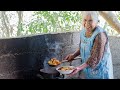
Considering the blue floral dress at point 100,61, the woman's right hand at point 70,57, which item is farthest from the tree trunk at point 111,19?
the woman's right hand at point 70,57

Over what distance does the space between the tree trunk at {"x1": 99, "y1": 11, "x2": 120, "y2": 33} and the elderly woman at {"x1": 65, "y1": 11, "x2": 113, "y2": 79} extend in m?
0.16

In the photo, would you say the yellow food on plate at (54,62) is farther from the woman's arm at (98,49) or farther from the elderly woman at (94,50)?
the woman's arm at (98,49)

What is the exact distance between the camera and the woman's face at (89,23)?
9.82 ft

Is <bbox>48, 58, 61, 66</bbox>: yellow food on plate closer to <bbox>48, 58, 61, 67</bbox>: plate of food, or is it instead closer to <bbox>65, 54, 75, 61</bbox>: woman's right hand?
<bbox>48, 58, 61, 67</bbox>: plate of food

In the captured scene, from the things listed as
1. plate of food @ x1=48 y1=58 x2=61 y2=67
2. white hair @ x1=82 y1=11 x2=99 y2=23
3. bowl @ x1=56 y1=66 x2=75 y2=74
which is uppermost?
white hair @ x1=82 y1=11 x2=99 y2=23

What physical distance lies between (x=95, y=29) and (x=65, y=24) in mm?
469

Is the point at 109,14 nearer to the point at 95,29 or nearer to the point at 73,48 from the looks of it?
the point at 95,29

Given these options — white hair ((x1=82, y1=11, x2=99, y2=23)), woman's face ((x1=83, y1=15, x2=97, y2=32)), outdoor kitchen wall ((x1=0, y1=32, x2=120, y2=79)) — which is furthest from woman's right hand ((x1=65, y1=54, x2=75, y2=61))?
white hair ((x1=82, y1=11, x2=99, y2=23))

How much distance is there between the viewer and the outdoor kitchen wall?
3.10 metres

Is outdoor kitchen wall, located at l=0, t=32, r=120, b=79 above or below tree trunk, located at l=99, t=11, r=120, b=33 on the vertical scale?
below

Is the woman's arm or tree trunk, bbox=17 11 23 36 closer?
the woman's arm

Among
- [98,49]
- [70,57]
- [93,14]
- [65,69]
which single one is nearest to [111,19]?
A: [93,14]

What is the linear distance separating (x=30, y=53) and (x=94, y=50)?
2.59ft

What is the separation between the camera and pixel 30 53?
313 centimetres
